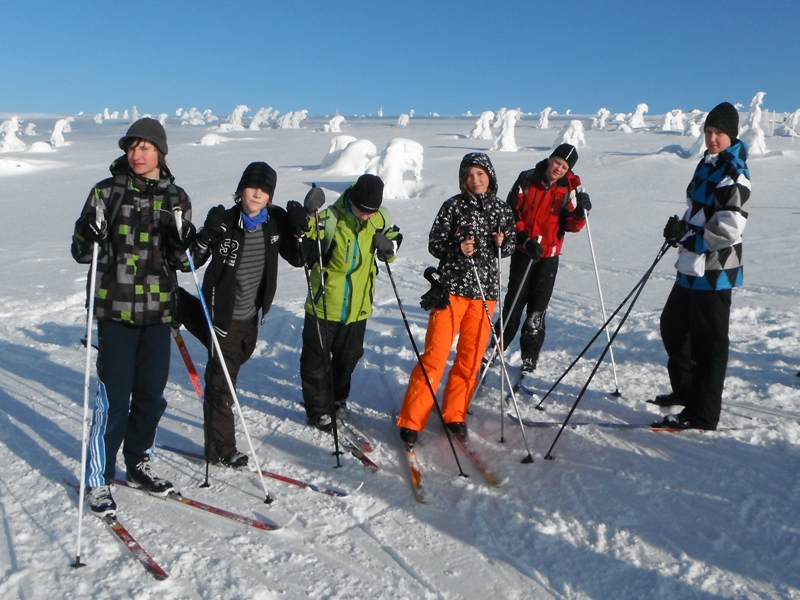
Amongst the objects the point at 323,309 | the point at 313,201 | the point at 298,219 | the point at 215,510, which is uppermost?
the point at 313,201

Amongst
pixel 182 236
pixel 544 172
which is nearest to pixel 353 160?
pixel 544 172

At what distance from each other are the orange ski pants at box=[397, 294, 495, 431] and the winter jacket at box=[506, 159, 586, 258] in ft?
2.95

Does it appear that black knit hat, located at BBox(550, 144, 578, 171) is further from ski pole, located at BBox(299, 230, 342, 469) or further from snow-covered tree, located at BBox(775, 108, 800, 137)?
snow-covered tree, located at BBox(775, 108, 800, 137)

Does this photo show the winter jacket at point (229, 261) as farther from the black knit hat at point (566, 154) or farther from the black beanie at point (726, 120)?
the black beanie at point (726, 120)

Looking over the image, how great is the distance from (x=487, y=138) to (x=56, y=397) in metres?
48.4

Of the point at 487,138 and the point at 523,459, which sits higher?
the point at 487,138

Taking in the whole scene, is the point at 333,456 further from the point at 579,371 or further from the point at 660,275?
the point at 660,275

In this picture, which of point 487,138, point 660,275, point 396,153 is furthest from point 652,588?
point 487,138

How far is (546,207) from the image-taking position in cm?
461

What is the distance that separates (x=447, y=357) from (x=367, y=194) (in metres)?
1.15

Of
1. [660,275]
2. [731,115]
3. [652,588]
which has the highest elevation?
[731,115]

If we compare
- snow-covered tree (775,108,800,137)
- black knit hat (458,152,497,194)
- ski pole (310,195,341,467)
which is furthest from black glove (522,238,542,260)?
snow-covered tree (775,108,800,137)

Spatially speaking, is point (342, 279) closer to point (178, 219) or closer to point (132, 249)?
point (178, 219)

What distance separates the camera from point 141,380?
3178mm
